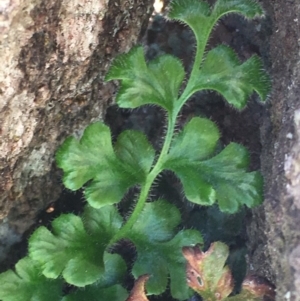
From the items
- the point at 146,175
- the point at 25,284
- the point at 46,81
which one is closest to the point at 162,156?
the point at 146,175

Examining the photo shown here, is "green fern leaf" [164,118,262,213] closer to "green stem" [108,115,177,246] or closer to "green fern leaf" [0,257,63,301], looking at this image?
"green stem" [108,115,177,246]

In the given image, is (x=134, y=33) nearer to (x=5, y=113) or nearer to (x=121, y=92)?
(x=121, y=92)

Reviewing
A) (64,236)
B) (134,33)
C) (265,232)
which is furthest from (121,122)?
(265,232)

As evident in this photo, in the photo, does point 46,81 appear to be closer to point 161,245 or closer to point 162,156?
point 162,156

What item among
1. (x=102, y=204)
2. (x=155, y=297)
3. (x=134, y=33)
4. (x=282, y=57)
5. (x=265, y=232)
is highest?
(x=134, y=33)

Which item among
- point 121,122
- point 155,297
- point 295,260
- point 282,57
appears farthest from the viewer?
point 121,122

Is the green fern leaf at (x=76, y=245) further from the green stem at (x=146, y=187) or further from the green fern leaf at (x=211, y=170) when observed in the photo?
the green fern leaf at (x=211, y=170)

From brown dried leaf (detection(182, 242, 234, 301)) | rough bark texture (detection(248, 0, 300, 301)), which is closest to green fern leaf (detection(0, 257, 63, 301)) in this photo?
brown dried leaf (detection(182, 242, 234, 301))
